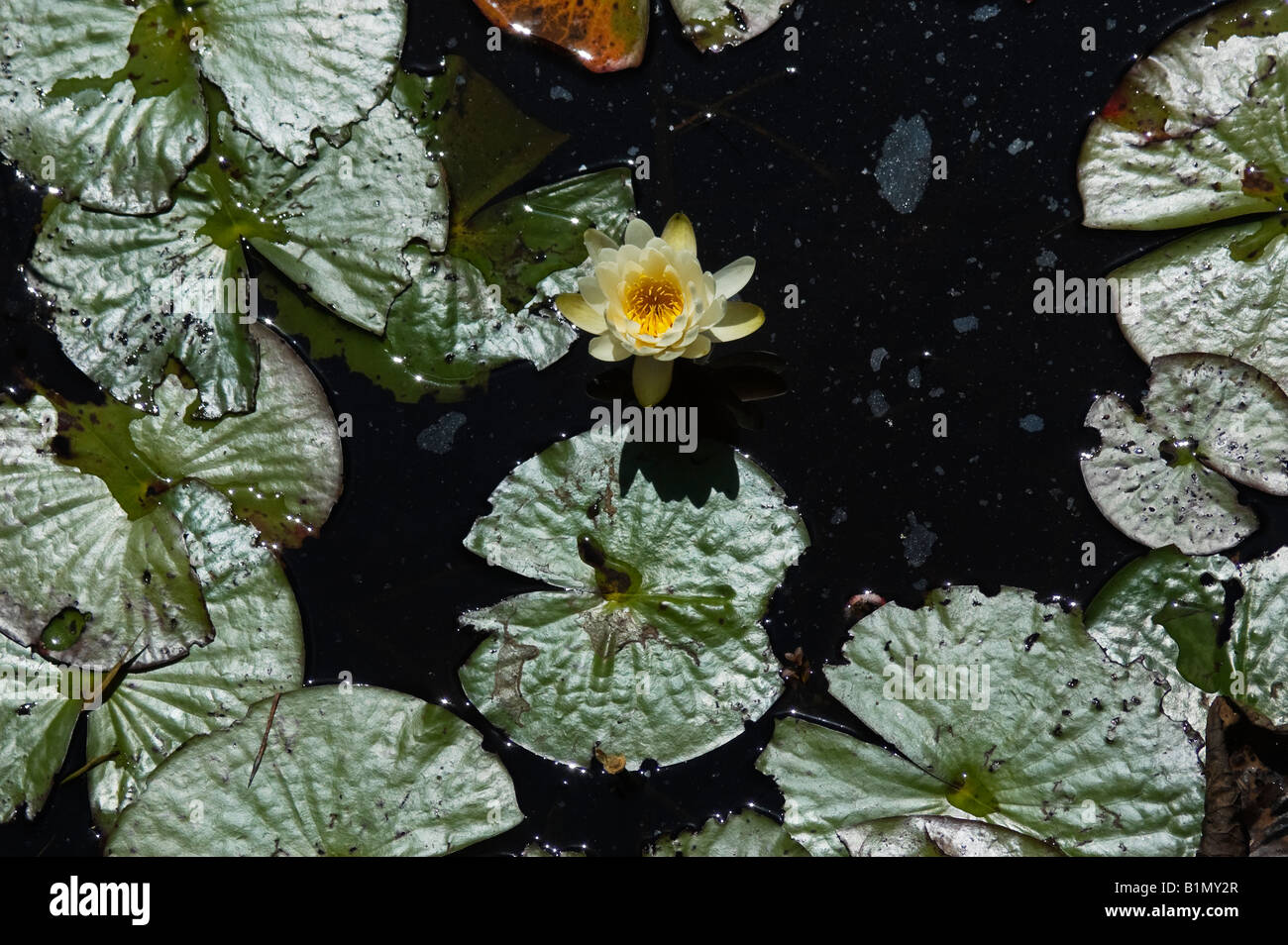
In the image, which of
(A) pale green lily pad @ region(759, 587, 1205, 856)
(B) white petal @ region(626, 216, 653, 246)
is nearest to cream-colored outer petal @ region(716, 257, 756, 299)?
(B) white petal @ region(626, 216, 653, 246)

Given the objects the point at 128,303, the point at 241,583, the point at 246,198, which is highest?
the point at 246,198

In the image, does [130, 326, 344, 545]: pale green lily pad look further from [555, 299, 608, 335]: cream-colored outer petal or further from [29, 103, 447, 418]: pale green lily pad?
[555, 299, 608, 335]: cream-colored outer petal

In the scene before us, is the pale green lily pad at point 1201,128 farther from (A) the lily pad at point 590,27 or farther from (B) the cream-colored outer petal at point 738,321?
(A) the lily pad at point 590,27

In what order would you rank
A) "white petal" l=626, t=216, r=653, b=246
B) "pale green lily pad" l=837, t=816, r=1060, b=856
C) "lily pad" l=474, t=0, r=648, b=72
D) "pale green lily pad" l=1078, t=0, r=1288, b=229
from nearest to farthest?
"pale green lily pad" l=837, t=816, r=1060, b=856 → "white petal" l=626, t=216, r=653, b=246 → "pale green lily pad" l=1078, t=0, r=1288, b=229 → "lily pad" l=474, t=0, r=648, b=72

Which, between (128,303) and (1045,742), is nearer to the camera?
(1045,742)

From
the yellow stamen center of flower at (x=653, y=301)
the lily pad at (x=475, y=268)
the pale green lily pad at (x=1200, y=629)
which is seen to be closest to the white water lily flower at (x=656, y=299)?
the yellow stamen center of flower at (x=653, y=301)

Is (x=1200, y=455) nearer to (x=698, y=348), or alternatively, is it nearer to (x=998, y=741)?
(x=998, y=741)
